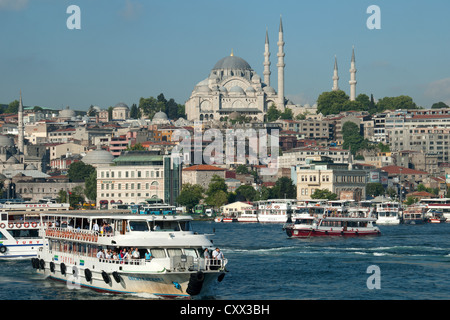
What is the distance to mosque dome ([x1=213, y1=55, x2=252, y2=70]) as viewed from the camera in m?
186

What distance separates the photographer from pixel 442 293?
31.5m

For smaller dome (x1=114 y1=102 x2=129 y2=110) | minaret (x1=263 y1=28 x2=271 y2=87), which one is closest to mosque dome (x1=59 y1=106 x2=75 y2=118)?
smaller dome (x1=114 y1=102 x2=129 y2=110)

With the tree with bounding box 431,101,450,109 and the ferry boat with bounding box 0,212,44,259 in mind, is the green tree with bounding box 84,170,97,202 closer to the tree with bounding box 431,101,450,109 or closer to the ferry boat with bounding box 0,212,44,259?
the ferry boat with bounding box 0,212,44,259

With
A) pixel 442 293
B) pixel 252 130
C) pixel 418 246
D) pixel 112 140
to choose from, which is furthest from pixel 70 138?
pixel 442 293

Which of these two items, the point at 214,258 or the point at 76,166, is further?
the point at 76,166

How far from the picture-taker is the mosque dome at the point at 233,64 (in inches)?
7303

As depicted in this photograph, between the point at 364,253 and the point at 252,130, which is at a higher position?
the point at 252,130

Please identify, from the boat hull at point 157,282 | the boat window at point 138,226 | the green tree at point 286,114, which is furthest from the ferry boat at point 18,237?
the green tree at point 286,114

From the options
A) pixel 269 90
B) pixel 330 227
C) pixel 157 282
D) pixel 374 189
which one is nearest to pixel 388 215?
pixel 330 227

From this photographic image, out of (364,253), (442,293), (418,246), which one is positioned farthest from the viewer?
(418,246)

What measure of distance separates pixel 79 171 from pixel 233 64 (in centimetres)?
7196

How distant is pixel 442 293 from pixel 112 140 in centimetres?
11460

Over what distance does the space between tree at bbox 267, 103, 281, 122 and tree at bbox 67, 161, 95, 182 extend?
52547 mm

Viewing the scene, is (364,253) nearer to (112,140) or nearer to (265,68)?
(112,140)
